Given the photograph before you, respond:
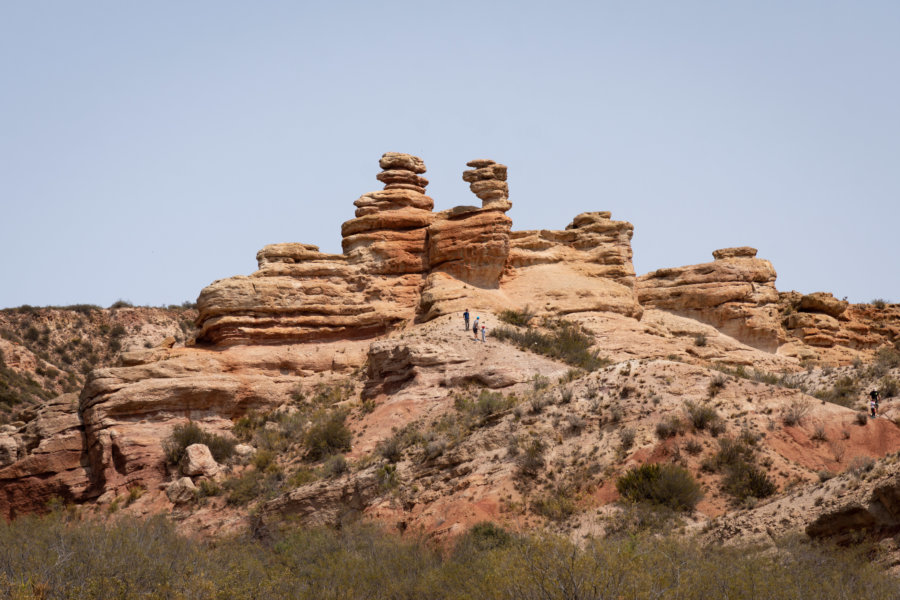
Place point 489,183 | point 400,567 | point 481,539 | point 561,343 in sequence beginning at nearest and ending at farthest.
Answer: point 400,567 < point 481,539 < point 561,343 < point 489,183

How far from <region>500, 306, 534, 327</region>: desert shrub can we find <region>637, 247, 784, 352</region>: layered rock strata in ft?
28.1

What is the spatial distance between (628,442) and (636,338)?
13.1 metres

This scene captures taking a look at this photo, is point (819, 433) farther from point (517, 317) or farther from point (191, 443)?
point (191, 443)

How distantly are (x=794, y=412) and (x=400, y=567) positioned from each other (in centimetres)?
1187

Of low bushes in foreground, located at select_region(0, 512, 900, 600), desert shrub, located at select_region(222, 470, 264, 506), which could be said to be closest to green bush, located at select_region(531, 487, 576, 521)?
low bushes in foreground, located at select_region(0, 512, 900, 600)

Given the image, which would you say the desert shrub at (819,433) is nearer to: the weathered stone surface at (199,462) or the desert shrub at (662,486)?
the desert shrub at (662,486)

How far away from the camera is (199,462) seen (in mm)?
36125

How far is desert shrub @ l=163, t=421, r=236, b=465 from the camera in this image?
37.2 m

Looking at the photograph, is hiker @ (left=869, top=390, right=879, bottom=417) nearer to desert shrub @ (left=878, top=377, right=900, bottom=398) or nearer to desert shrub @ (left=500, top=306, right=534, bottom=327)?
desert shrub @ (left=878, top=377, right=900, bottom=398)

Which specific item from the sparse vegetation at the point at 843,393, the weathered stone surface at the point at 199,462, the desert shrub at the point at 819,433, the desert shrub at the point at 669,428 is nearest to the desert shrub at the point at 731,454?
the desert shrub at the point at 669,428

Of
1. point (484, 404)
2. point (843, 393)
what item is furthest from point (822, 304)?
point (484, 404)

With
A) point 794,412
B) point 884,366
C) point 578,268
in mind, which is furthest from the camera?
point 578,268

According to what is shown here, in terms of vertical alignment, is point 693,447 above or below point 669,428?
below

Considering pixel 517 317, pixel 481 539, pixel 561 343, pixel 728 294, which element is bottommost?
pixel 481 539
